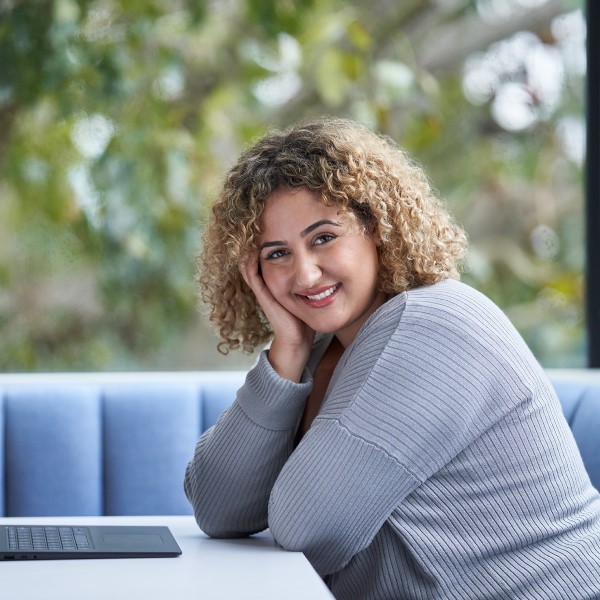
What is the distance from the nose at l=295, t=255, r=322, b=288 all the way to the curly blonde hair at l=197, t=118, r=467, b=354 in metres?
0.11

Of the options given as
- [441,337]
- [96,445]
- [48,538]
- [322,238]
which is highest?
[322,238]

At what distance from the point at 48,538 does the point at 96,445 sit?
0.98 metres

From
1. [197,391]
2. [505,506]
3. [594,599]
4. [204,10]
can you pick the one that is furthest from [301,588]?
[204,10]

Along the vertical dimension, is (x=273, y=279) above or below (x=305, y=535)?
above

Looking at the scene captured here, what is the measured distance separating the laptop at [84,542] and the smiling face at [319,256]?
0.48 m

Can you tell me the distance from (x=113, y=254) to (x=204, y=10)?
2.80 feet

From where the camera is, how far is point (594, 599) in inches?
59.4

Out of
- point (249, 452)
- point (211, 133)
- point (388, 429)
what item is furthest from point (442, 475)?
point (211, 133)

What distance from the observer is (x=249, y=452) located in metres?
1.75

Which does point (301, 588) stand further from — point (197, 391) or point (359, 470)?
point (197, 391)

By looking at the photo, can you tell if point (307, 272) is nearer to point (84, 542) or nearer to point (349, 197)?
point (349, 197)

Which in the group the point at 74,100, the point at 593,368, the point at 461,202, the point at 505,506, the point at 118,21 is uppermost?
the point at 118,21

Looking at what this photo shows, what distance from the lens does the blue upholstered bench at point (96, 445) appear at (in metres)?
2.44

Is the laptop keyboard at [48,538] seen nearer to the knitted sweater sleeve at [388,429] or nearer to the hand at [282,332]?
the knitted sweater sleeve at [388,429]
